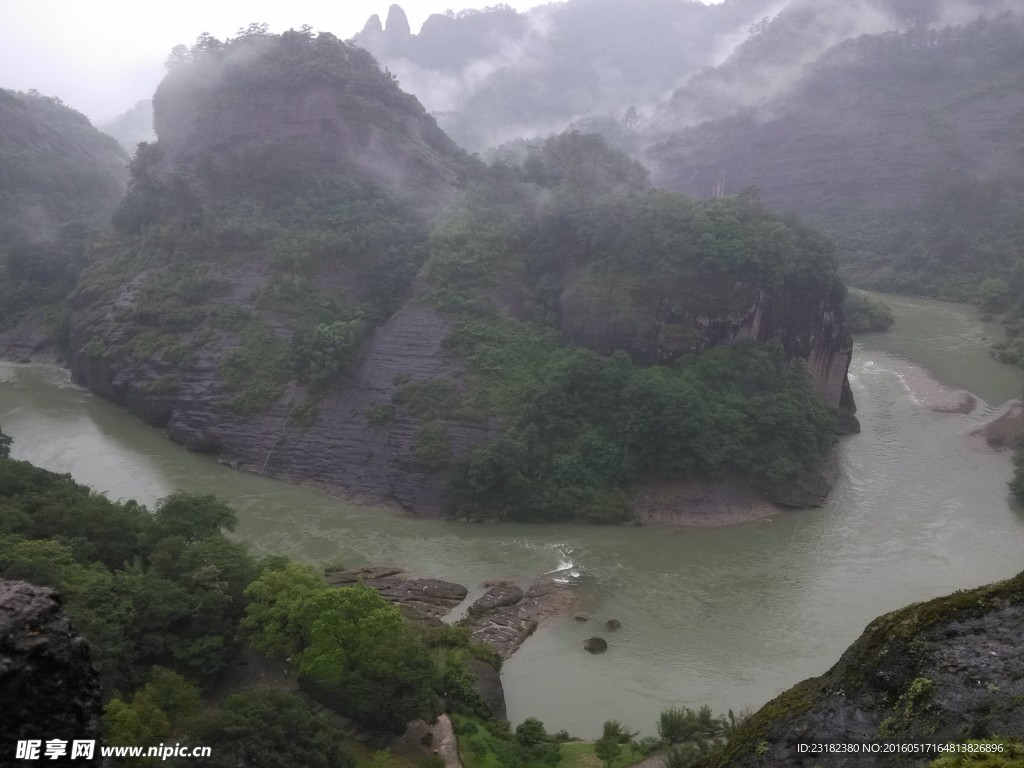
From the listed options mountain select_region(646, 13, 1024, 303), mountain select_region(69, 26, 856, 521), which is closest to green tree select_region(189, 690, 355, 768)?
mountain select_region(69, 26, 856, 521)

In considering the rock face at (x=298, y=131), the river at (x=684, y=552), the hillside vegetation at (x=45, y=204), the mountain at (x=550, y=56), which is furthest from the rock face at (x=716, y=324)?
the mountain at (x=550, y=56)

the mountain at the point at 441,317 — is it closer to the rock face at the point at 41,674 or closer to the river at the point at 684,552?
the river at the point at 684,552

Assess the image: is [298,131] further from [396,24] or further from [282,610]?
[396,24]

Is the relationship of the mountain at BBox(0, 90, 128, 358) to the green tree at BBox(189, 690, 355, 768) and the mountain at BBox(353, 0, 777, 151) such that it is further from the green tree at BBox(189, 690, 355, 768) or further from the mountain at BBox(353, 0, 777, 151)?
the mountain at BBox(353, 0, 777, 151)

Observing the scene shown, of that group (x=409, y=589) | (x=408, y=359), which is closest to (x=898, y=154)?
(x=408, y=359)

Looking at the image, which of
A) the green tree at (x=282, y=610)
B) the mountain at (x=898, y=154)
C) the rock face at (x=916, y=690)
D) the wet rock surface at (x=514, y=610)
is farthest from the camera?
the mountain at (x=898, y=154)
